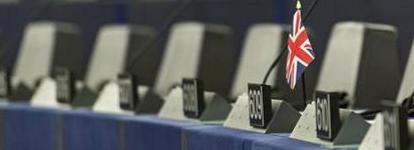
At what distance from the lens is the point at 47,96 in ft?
33.1

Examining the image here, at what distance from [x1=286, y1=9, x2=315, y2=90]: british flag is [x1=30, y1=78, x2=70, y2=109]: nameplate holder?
11.4ft

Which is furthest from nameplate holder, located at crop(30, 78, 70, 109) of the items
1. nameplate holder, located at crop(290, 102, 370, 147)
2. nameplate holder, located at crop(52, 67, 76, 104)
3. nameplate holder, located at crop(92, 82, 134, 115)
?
nameplate holder, located at crop(290, 102, 370, 147)

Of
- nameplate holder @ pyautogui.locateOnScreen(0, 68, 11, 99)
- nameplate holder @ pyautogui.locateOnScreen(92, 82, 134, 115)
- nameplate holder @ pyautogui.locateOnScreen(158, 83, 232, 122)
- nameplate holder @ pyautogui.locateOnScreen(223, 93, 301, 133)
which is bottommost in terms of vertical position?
nameplate holder @ pyautogui.locateOnScreen(0, 68, 11, 99)

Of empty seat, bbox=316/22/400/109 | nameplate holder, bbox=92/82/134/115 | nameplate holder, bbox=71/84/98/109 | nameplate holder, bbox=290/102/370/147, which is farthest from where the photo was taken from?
nameplate holder, bbox=71/84/98/109

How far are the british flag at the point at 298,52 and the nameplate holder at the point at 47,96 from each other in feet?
11.4

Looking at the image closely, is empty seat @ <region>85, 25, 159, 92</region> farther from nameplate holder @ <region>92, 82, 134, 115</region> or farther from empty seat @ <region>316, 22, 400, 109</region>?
empty seat @ <region>316, 22, 400, 109</region>

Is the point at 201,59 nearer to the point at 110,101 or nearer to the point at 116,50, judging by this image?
the point at 110,101

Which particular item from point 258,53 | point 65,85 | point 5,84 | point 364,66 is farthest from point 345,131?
point 5,84

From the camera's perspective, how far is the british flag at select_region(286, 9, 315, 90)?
636 centimetres

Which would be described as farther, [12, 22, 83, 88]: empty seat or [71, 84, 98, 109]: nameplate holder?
[12, 22, 83, 88]: empty seat

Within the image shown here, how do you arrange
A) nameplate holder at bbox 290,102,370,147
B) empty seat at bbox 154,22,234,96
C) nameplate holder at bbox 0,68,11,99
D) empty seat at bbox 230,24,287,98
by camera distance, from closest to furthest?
nameplate holder at bbox 290,102,370,147 → empty seat at bbox 230,24,287,98 → empty seat at bbox 154,22,234,96 → nameplate holder at bbox 0,68,11,99

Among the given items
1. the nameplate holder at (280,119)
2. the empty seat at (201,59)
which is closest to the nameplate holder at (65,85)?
the empty seat at (201,59)

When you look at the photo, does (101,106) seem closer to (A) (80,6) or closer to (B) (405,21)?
(B) (405,21)

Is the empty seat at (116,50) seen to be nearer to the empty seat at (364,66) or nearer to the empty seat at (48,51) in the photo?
the empty seat at (48,51)
